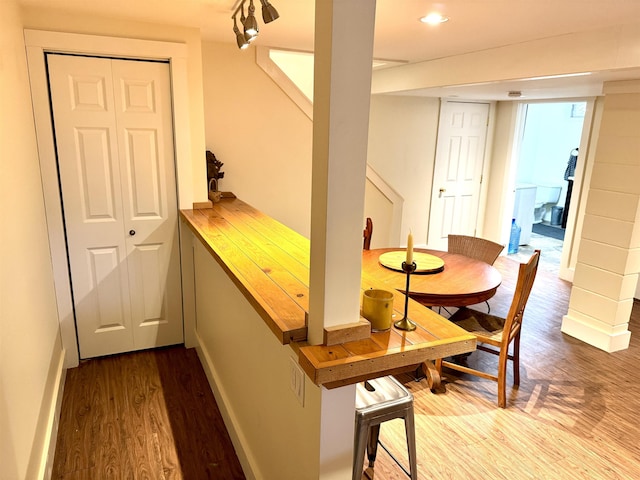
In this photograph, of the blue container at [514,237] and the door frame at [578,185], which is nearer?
the door frame at [578,185]

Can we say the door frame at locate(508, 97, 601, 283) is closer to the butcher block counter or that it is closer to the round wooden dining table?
the round wooden dining table

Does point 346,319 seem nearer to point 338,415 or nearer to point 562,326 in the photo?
point 338,415

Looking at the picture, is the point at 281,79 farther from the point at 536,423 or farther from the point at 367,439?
the point at 536,423

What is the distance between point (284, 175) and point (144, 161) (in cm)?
118

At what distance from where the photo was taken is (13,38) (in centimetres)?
216

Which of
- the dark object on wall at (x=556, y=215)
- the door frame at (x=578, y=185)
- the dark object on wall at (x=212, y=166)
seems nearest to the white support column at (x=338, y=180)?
the dark object on wall at (x=212, y=166)

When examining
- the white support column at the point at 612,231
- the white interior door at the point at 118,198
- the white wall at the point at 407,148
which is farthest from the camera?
the white wall at the point at 407,148

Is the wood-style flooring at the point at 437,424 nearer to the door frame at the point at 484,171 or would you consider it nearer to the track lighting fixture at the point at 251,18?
the track lighting fixture at the point at 251,18

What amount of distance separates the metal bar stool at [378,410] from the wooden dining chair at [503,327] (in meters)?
0.92

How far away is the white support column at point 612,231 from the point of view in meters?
3.19

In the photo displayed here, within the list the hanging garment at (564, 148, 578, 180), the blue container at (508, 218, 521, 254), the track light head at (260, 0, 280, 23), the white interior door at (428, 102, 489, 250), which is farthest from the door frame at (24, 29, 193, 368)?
the hanging garment at (564, 148, 578, 180)

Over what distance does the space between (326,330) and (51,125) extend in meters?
2.30

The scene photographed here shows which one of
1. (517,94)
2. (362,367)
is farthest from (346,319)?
(517,94)

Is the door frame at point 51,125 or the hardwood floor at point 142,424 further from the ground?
the door frame at point 51,125
